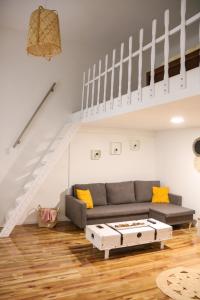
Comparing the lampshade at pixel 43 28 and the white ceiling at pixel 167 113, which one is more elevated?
the lampshade at pixel 43 28

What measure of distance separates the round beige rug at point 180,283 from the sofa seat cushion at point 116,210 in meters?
1.68

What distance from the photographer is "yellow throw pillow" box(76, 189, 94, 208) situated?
5.00m

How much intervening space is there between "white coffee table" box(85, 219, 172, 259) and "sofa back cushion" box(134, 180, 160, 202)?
150 centimetres

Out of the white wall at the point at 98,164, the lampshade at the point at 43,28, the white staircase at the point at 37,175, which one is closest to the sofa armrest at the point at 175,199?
the white wall at the point at 98,164

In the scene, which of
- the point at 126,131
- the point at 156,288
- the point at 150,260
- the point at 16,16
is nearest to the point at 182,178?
the point at 126,131

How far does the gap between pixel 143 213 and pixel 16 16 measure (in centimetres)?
426

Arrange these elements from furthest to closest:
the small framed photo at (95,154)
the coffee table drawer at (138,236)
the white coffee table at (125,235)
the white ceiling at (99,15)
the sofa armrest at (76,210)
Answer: the small framed photo at (95,154), the sofa armrest at (76,210), the white ceiling at (99,15), the coffee table drawer at (138,236), the white coffee table at (125,235)

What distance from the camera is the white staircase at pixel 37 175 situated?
14.4 ft

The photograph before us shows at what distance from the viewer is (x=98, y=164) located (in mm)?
5762

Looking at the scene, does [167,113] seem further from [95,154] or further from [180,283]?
[95,154]

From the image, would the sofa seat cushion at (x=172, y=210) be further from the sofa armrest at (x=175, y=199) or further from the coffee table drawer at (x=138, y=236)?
the coffee table drawer at (x=138, y=236)

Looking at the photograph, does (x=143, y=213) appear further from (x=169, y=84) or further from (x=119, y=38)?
(x=119, y=38)

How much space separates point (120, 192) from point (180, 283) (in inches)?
107

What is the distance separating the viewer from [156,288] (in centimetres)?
284
